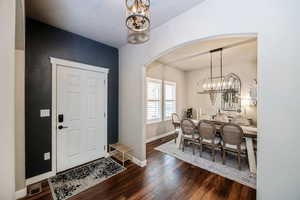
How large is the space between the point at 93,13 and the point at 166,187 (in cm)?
313

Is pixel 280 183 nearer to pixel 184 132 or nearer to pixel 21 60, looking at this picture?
pixel 184 132

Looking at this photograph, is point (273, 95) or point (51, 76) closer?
point (273, 95)

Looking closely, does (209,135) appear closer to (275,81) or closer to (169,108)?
(275,81)

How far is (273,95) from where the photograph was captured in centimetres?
125

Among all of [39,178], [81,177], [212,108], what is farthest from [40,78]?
[212,108]

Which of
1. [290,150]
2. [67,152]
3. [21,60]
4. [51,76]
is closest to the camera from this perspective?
[290,150]

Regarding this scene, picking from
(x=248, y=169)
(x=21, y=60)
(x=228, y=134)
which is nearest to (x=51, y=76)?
(x=21, y=60)

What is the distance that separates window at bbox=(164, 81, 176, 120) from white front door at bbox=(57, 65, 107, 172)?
2567 mm

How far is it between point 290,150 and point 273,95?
54 centimetres

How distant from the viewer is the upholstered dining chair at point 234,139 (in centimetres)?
247

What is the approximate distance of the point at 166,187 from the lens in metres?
2.03

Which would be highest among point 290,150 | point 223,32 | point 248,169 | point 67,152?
point 223,32
